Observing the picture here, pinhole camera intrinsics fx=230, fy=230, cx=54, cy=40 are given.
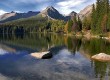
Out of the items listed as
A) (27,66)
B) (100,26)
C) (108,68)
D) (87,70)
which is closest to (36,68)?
(27,66)

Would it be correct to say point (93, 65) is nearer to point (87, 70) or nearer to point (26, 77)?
point (87, 70)

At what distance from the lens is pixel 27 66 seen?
4753 centimetres

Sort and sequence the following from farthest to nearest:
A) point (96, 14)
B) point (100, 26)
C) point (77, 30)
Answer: point (77, 30) → point (96, 14) → point (100, 26)

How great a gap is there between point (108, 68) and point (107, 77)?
690 cm

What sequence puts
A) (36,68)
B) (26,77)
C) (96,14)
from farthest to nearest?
(96,14)
(36,68)
(26,77)

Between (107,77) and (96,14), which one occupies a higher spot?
(96,14)

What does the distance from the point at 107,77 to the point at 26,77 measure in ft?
43.4

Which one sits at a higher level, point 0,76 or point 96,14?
point 96,14

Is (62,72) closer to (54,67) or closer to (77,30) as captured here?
(54,67)

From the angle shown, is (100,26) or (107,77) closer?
(107,77)

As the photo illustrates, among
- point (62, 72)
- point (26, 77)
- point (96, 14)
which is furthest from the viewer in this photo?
point (96, 14)

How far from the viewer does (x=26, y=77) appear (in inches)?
1479

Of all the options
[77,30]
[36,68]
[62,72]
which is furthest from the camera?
[77,30]

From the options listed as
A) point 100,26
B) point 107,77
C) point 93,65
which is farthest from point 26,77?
point 100,26
